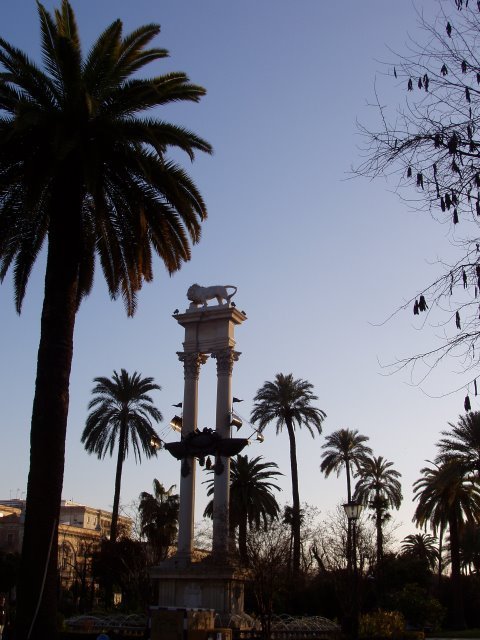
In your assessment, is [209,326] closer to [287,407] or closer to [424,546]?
[287,407]

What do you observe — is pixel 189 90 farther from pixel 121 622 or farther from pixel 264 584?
pixel 121 622

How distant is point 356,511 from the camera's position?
20516 mm

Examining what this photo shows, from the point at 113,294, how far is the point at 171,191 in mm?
3603

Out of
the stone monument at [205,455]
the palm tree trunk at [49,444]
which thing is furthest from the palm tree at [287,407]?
the palm tree trunk at [49,444]

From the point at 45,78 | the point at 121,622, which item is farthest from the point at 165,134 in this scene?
the point at 121,622

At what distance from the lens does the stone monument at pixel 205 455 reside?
29.5 meters

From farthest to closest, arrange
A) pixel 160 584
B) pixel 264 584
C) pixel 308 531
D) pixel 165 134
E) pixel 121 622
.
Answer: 1. pixel 308 531
2. pixel 160 584
3. pixel 121 622
4. pixel 264 584
5. pixel 165 134

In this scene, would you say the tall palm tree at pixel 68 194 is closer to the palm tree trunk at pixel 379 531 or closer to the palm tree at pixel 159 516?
the palm tree trunk at pixel 379 531

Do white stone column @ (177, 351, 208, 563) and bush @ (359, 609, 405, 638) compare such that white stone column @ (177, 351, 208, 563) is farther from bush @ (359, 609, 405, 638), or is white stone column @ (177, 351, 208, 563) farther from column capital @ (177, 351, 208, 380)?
bush @ (359, 609, 405, 638)

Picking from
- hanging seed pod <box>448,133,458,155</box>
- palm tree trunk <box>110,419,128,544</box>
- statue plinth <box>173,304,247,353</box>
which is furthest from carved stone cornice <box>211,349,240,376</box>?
hanging seed pod <box>448,133,458,155</box>

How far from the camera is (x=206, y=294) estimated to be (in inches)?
1383

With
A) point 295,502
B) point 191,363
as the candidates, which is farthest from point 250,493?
point 191,363

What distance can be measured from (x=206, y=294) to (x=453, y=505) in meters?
20.7

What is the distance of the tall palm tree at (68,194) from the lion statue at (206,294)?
14.4 metres
